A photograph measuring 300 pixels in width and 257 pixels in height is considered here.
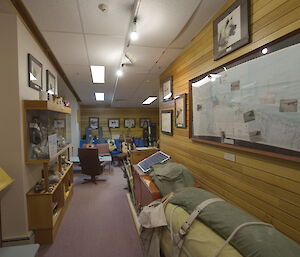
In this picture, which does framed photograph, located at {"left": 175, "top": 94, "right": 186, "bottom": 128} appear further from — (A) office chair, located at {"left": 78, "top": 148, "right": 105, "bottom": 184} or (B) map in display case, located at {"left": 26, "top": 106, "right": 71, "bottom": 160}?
(A) office chair, located at {"left": 78, "top": 148, "right": 105, "bottom": 184}

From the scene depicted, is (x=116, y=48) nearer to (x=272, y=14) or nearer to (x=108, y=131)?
(x=272, y=14)

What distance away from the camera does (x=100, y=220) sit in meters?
2.94

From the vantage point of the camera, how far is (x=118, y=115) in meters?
8.98

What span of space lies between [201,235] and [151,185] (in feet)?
3.58

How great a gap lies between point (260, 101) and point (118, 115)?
806 centimetres

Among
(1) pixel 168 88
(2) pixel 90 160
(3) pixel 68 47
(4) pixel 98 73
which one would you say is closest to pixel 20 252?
(3) pixel 68 47

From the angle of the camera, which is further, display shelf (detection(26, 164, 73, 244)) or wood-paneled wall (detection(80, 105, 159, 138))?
Answer: wood-paneled wall (detection(80, 105, 159, 138))

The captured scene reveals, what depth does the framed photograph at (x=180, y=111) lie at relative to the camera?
257cm

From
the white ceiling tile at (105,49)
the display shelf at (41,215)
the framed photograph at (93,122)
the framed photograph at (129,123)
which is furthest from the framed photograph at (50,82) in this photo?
the framed photograph at (129,123)

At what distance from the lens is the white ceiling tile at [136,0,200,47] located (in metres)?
1.66

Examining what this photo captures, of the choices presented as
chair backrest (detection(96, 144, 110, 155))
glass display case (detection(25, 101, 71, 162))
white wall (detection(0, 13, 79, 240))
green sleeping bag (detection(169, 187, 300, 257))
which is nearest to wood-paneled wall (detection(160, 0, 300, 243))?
green sleeping bag (detection(169, 187, 300, 257))

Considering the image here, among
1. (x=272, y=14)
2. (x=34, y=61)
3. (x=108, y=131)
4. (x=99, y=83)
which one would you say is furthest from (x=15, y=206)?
(x=108, y=131)

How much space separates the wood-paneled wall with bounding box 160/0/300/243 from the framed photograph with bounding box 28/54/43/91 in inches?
78.1

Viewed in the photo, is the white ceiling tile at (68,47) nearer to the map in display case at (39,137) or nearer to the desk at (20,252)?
the map in display case at (39,137)
